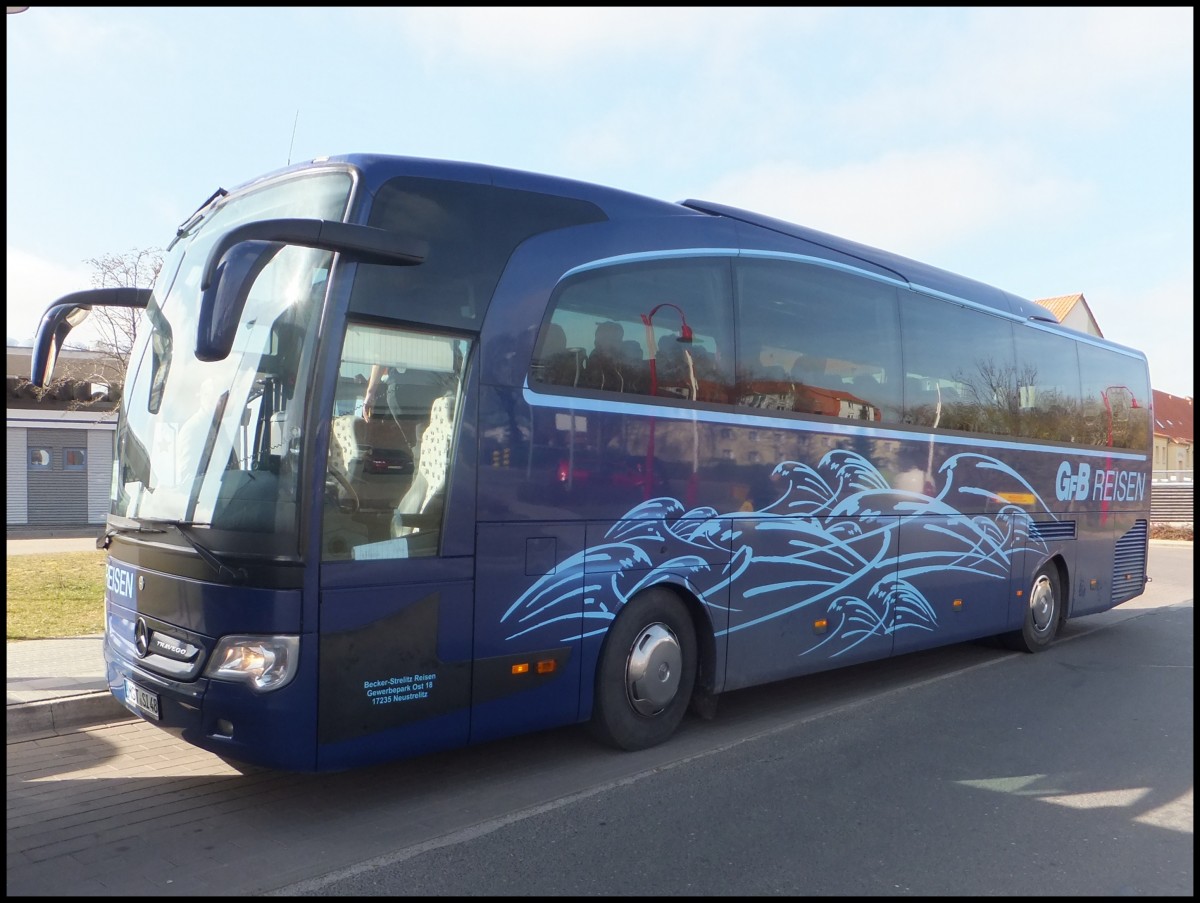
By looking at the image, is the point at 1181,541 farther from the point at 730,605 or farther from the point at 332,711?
the point at 332,711

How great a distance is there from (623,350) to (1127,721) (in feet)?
16.4

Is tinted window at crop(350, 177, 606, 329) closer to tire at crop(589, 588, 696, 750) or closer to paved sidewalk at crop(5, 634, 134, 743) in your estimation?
tire at crop(589, 588, 696, 750)

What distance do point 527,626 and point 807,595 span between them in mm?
2824

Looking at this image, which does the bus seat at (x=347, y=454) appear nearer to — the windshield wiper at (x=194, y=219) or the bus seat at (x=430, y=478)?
the bus seat at (x=430, y=478)

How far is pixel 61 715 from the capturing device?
21.7ft

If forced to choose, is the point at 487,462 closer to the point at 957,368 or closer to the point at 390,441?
the point at 390,441

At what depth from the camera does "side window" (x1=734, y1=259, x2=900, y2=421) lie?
279 inches

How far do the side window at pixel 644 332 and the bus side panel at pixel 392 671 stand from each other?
1.52m

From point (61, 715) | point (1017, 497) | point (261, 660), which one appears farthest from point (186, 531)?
point (1017, 497)

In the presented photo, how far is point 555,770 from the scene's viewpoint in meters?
5.97

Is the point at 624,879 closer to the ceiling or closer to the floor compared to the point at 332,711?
closer to the floor

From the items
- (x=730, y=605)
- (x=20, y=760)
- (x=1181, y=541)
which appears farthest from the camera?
(x=1181, y=541)

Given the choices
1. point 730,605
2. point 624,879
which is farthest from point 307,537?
point 730,605

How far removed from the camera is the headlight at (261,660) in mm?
4641
